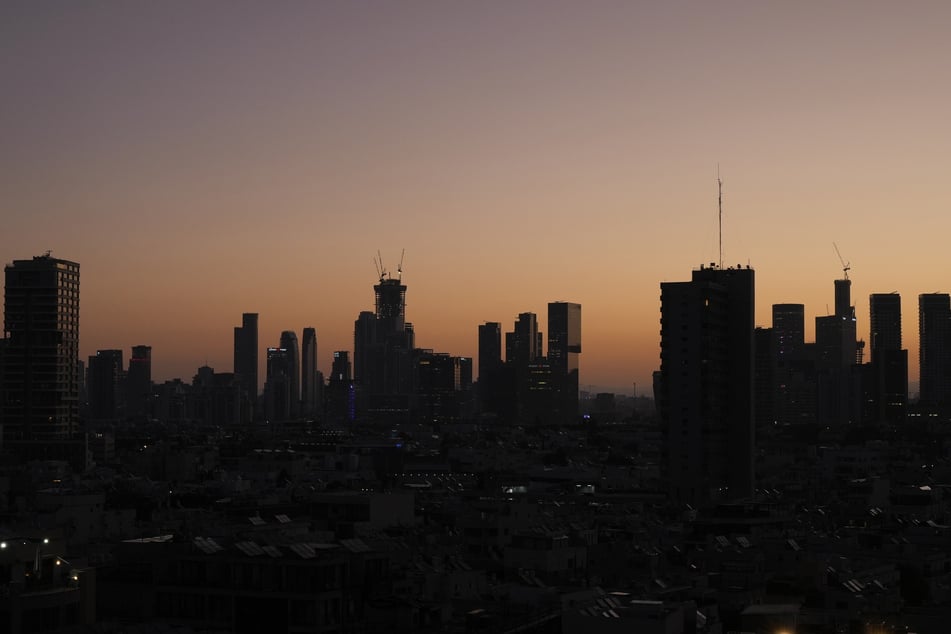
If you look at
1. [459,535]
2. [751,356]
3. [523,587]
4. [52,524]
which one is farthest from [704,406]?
[523,587]

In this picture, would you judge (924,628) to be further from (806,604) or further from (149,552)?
(149,552)

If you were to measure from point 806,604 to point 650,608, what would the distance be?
19001mm

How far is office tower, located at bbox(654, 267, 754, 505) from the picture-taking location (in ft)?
546

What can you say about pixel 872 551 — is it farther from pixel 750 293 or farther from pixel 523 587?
pixel 750 293

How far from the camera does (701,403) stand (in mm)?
166375

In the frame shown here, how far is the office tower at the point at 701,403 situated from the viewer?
16650 cm

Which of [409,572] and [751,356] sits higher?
[751,356]

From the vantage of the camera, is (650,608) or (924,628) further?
(924,628)

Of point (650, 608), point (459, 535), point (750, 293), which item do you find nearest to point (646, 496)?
point (750, 293)

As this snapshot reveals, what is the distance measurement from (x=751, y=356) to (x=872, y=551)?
228 ft

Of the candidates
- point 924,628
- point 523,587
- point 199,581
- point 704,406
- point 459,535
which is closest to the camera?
point 199,581

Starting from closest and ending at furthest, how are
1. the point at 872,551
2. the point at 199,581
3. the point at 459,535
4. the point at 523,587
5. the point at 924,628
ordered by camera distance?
the point at 199,581
the point at 924,628
the point at 523,587
the point at 872,551
the point at 459,535

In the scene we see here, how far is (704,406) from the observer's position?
546ft

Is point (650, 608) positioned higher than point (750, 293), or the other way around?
point (750, 293)
